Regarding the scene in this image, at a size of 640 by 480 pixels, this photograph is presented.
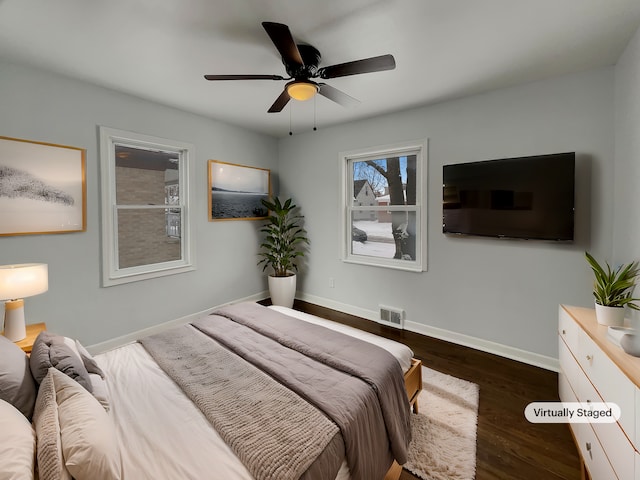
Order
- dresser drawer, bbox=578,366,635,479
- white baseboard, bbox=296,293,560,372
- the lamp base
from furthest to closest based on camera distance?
1. white baseboard, bbox=296,293,560,372
2. the lamp base
3. dresser drawer, bbox=578,366,635,479

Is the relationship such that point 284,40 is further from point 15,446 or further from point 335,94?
point 15,446

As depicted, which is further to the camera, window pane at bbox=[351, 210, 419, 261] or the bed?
window pane at bbox=[351, 210, 419, 261]

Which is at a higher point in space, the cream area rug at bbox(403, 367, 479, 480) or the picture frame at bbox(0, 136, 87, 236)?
the picture frame at bbox(0, 136, 87, 236)

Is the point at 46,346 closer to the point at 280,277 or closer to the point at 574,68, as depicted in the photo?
the point at 280,277

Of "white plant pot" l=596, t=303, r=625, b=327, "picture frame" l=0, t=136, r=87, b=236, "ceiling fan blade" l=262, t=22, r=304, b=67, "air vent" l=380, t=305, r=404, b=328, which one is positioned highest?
"ceiling fan blade" l=262, t=22, r=304, b=67

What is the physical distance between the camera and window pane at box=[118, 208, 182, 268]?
3.20 meters

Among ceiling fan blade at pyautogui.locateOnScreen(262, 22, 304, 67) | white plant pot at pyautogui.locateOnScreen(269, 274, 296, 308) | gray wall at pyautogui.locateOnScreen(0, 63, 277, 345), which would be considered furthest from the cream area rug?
gray wall at pyautogui.locateOnScreen(0, 63, 277, 345)

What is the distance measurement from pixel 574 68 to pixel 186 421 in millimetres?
3649

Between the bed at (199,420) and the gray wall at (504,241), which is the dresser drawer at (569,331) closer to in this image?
the gray wall at (504,241)

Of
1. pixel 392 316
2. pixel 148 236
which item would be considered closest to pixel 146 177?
pixel 148 236

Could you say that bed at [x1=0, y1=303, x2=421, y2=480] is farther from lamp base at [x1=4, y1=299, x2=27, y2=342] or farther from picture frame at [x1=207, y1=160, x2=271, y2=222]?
picture frame at [x1=207, y1=160, x2=271, y2=222]

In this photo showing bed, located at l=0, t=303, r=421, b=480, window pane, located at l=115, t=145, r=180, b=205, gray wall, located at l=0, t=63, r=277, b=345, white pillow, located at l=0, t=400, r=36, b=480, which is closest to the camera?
white pillow, located at l=0, t=400, r=36, b=480

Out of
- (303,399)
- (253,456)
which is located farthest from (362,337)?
(253,456)

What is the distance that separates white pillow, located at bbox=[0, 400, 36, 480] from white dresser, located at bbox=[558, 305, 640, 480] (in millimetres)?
2032
